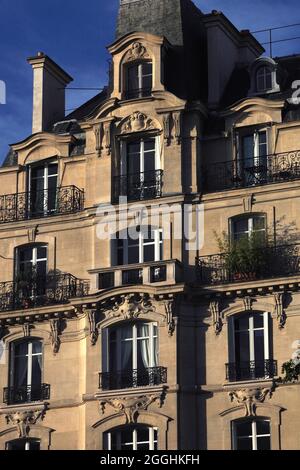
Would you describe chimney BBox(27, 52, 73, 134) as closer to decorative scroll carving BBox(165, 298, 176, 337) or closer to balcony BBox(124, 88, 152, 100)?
balcony BBox(124, 88, 152, 100)

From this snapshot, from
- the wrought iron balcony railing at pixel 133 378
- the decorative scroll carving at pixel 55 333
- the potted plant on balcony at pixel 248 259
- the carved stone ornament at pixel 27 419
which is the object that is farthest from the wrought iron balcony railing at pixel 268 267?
the carved stone ornament at pixel 27 419

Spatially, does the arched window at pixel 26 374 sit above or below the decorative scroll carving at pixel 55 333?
below

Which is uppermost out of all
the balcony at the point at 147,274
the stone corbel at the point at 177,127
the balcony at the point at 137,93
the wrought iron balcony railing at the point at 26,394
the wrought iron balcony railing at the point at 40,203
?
the balcony at the point at 137,93

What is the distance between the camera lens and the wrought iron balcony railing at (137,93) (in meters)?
56.7

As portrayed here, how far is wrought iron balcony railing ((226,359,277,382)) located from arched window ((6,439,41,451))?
6.19m

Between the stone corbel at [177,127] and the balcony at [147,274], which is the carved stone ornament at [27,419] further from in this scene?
the stone corbel at [177,127]

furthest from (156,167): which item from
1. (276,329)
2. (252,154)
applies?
(276,329)

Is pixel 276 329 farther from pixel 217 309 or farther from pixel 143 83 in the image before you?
pixel 143 83

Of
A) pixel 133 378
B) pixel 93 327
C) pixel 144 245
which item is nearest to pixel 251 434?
pixel 133 378

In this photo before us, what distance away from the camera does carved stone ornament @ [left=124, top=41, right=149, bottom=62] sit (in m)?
57.1

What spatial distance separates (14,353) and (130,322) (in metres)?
4.11

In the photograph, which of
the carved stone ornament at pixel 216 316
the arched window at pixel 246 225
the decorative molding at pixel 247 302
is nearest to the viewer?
the decorative molding at pixel 247 302

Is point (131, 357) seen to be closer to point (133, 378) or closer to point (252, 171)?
point (133, 378)

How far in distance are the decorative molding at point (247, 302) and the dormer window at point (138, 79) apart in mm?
7637
